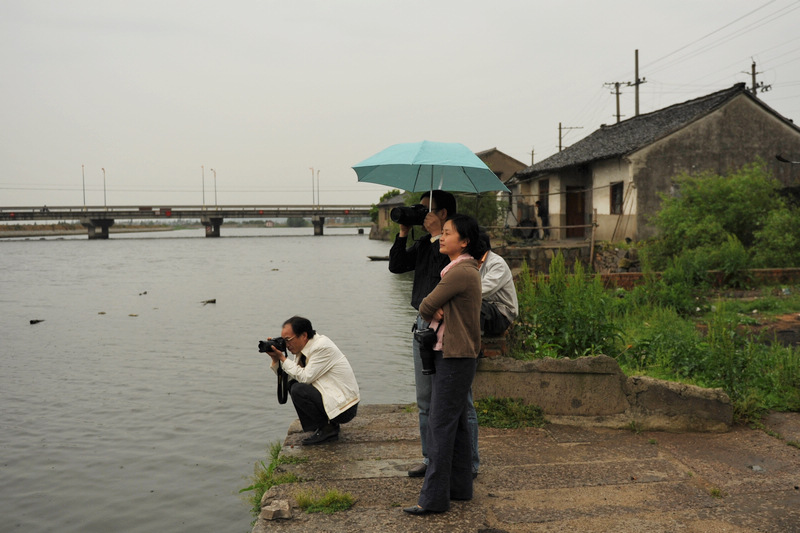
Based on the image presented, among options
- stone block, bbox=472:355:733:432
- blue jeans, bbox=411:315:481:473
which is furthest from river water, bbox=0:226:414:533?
stone block, bbox=472:355:733:432

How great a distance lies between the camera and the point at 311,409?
537 cm

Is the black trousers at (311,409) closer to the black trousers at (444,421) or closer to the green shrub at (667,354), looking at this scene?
the black trousers at (444,421)

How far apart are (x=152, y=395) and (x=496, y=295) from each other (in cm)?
751

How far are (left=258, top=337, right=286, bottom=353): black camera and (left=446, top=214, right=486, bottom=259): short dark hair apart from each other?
200 cm

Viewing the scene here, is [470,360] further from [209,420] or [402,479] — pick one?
[209,420]

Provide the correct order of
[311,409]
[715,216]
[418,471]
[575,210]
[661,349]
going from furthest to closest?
1. [575,210]
2. [715,216]
3. [661,349]
4. [311,409]
5. [418,471]

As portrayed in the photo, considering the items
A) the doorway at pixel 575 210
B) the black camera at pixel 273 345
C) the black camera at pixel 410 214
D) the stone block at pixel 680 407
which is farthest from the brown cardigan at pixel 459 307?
the doorway at pixel 575 210

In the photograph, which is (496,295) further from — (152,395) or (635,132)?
(635,132)

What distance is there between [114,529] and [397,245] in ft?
12.3

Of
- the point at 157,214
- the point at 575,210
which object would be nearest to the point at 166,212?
the point at 157,214

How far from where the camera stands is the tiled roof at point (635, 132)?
21.5 m

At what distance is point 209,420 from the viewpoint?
8.74 meters

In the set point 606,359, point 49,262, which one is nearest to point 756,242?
point 606,359

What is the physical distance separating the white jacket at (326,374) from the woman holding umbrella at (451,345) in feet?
5.48
